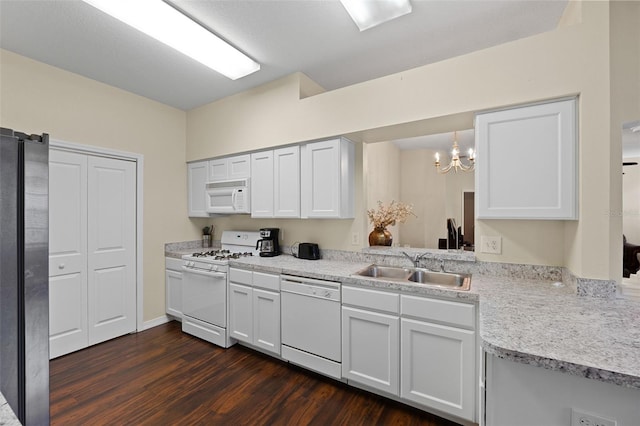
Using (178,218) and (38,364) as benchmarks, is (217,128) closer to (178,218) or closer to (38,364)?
(178,218)

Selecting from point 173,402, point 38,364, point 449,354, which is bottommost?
point 173,402

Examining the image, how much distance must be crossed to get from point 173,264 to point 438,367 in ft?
10.0

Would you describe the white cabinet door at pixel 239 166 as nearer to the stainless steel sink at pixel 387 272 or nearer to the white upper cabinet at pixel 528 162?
the stainless steel sink at pixel 387 272

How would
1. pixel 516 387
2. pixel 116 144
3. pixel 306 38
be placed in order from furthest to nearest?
pixel 116 144, pixel 306 38, pixel 516 387

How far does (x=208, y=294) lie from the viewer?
290 cm

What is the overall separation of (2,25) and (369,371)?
369cm

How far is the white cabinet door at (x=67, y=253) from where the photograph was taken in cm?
257

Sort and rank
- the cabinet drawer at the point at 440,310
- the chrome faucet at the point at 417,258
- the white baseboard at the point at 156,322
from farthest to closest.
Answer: the white baseboard at the point at 156,322
the chrome faucet at the point at 417,258
the cabinet drawer at the point at 440,310

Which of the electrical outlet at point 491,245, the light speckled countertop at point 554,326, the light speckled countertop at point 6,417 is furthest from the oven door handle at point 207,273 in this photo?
the electrical outlet at point 491,245

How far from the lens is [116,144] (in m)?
3.04

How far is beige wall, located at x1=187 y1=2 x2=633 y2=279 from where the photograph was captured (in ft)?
5.07

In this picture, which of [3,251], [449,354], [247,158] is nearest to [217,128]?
[247,158]

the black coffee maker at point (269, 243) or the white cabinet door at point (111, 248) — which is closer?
the white cabinet door at point (111, 248)

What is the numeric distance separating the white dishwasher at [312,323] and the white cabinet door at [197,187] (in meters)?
1.84
